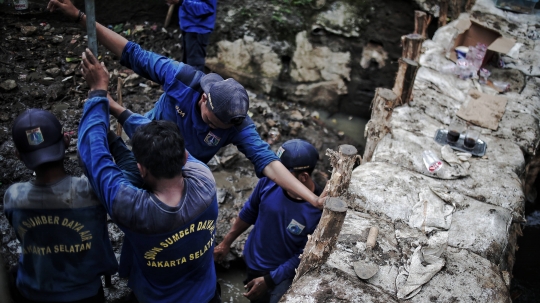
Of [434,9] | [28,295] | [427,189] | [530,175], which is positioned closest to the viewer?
[28,295]

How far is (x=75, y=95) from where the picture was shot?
507 cm

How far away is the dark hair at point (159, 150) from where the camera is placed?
6.22ft

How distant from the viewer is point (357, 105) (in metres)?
6.81

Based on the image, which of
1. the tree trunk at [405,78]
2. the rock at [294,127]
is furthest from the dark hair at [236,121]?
the rock at [294,127]

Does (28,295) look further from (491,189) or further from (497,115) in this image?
(497,115)

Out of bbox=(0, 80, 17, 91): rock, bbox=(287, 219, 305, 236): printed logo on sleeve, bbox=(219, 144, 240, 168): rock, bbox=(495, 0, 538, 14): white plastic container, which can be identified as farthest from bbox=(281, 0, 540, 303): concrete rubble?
bbox=(0, 80, 17, 91): rock

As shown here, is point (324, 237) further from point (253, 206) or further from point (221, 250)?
point (221, 250)

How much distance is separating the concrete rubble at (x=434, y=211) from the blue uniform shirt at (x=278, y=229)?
0.22 m

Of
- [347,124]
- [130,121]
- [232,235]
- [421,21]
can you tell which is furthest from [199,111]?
[347,124]

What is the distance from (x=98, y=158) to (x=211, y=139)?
39.6 inches

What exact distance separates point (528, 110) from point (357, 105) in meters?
2.41

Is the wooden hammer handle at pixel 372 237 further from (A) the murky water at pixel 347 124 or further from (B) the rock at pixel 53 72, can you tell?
(B) the rock at pixel 53 72

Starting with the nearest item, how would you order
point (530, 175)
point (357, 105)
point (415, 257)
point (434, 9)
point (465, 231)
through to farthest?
1. point (415, 257)
2. point (465, 231)
3. point (530, 175)
4. point (434, 9)
5. point (357, 105)

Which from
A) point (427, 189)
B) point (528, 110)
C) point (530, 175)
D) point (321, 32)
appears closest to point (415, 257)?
point (427, 189)
